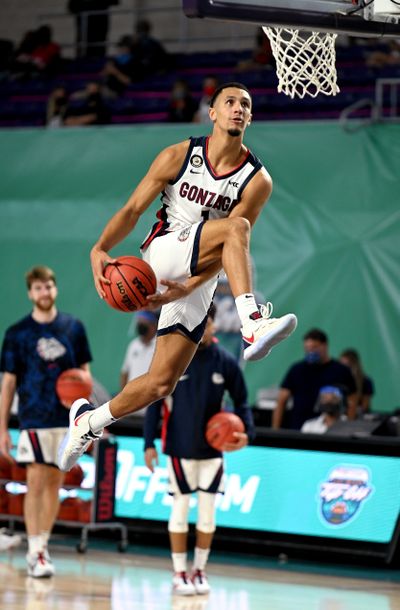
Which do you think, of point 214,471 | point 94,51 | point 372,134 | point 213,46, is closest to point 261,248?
point 372,134

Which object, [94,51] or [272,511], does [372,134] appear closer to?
[272,511]

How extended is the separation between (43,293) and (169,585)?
2.51 meters

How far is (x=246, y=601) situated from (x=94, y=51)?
1372 cm

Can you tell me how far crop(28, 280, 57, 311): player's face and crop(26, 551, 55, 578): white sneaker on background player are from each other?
197 centimetres

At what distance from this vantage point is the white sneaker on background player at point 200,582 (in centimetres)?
1029

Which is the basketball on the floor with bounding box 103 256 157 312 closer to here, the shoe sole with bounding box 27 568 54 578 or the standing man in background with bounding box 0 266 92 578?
the standing man in background with bounding box 0 266 92 578

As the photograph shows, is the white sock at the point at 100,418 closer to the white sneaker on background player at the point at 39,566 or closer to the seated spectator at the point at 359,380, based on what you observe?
the white sneaker on background player at the point at 39,566

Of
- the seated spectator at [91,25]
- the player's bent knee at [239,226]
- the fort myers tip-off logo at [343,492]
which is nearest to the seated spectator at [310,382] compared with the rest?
the fort myers tip-off logo at [343,492]

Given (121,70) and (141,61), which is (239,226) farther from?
(121,70)

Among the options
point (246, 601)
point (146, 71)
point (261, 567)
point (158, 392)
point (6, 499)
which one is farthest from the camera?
point (146, 71)

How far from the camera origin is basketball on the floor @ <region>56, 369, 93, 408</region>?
10.4 metres

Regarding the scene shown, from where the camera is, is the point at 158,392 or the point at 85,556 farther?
the point at 85,556

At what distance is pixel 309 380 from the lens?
12.7m

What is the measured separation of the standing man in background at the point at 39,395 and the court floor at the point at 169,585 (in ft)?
1.52
